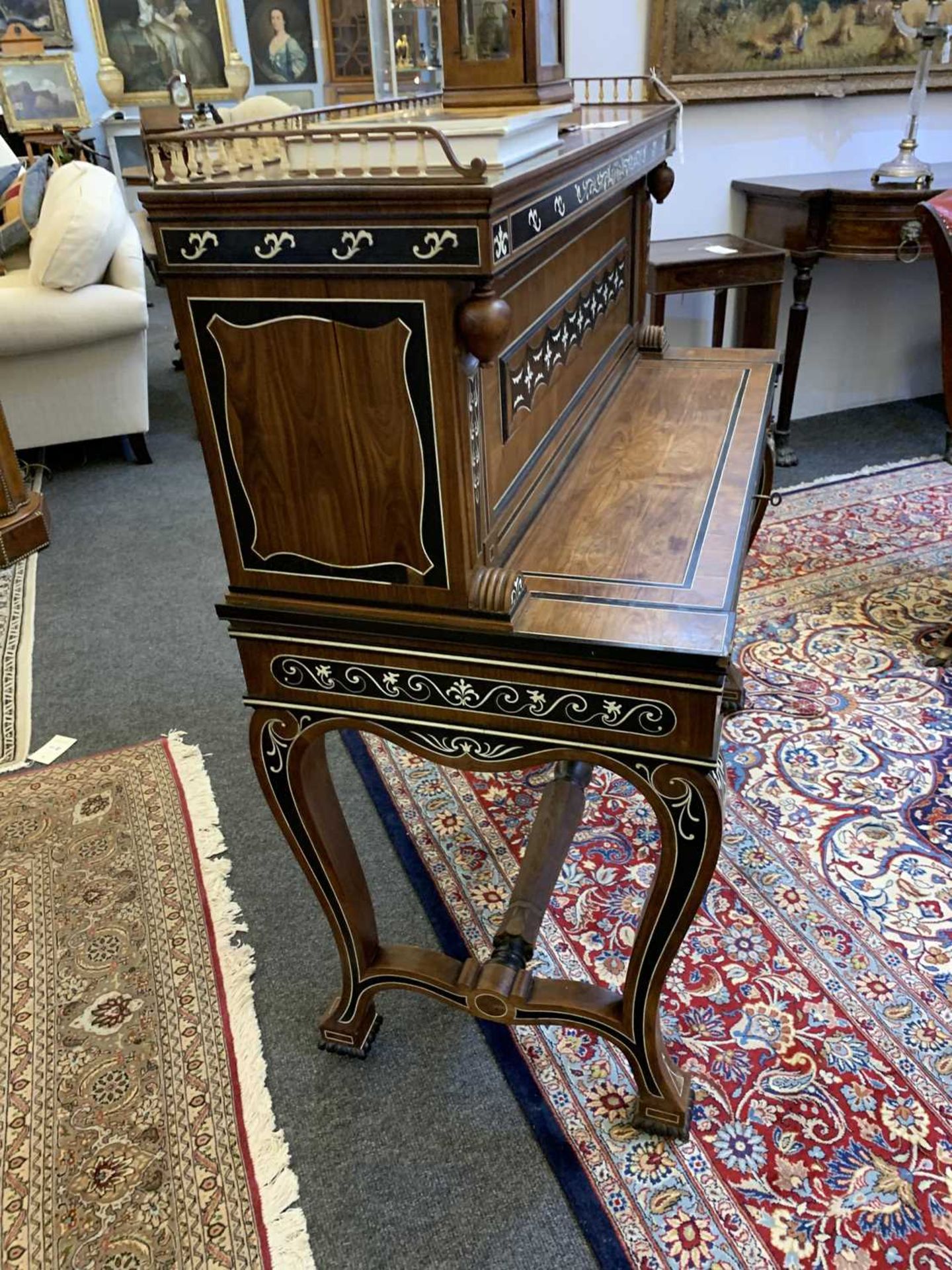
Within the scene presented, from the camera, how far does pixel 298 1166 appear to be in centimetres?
145

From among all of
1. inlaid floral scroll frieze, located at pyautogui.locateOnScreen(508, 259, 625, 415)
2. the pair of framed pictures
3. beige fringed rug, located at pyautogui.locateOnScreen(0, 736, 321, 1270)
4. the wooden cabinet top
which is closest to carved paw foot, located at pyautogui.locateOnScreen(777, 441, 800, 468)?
the wooden cabinet top

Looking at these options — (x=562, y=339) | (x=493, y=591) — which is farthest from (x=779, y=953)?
(x=562, y=339)

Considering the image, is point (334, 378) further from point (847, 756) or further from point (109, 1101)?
point (847, 756)

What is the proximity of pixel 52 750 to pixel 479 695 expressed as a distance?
65.5 inches

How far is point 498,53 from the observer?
4.17ft

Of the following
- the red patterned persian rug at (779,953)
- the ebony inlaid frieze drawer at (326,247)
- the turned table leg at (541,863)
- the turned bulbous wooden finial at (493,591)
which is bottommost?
the red patterned persian rug at (779,953)

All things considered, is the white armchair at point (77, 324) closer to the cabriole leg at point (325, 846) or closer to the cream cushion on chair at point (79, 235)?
the cream cushion on chair at point (79, 235)

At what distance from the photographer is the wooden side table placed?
124 inches

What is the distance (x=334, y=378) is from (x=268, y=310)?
100 millimetres

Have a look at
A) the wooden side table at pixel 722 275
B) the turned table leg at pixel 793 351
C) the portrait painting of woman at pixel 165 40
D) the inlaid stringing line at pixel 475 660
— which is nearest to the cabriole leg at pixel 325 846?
the inlaid stringing line at pixel 475 660

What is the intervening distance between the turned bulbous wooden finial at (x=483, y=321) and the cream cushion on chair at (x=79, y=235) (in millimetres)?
3369

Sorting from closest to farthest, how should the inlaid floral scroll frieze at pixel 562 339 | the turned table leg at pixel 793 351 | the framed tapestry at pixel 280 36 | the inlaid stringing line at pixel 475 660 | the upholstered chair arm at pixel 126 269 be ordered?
the inlaid stringing line at pixel 475 660
the inlaid floral scroll frieze at pixel 562 339
the turned table leg at pixel 793 351
the upholstered chair arm at pixel 126 269
the framed tapestry at pixel 280 36

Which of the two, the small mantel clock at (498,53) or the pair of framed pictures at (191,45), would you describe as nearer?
the small mantel clock at (498,53)

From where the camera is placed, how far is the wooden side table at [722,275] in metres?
3.14
